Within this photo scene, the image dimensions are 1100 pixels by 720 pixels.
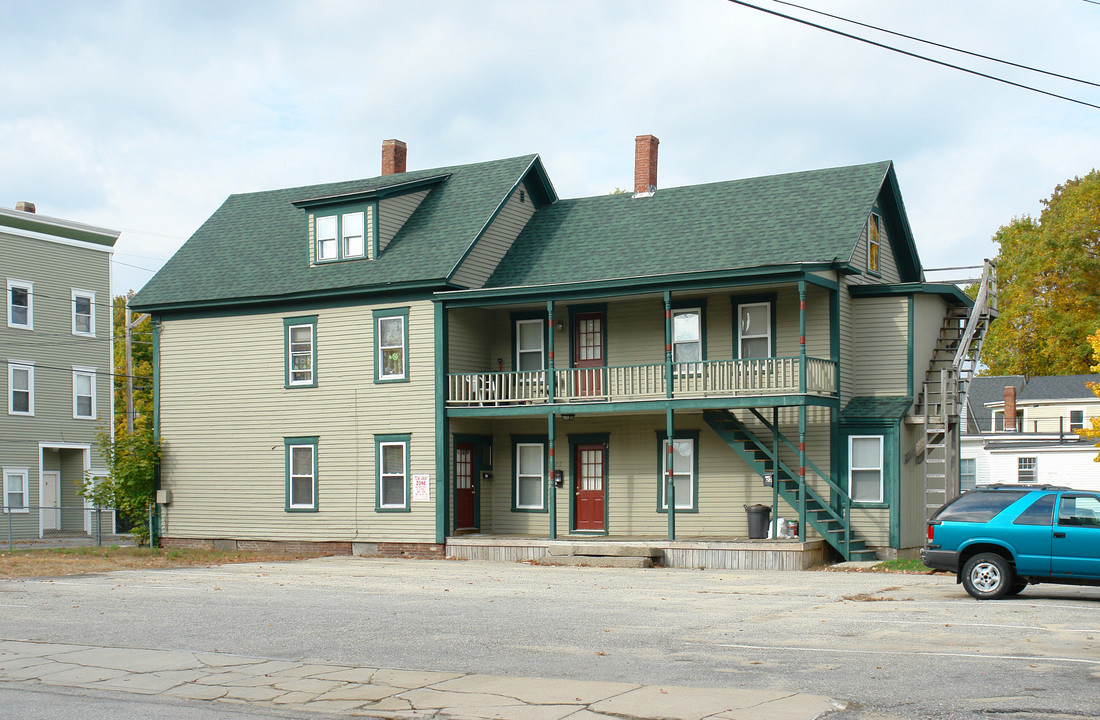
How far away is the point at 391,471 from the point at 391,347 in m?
2.90

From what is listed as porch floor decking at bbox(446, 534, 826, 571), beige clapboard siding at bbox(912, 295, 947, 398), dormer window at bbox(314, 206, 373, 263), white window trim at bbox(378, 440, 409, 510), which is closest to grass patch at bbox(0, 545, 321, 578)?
white window trim at bbox(378, 440, 409, 510)

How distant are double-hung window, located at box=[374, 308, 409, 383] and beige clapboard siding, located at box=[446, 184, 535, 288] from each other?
69.7 inches

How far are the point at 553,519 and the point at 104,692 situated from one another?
15892 millimetres

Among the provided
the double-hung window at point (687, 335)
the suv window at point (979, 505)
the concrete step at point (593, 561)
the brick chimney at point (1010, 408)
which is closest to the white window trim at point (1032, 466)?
the brick chimney at point (1010, 408)

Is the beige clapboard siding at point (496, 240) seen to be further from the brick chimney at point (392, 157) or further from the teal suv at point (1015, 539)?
the teal suv at point (1015, 539)

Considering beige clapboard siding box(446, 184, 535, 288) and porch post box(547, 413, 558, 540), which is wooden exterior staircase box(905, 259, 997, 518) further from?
beige clapboard siding box(446, 184, 535, 288)

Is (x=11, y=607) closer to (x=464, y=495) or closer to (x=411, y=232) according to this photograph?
(x=464, y=495)

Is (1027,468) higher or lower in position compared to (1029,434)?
lower

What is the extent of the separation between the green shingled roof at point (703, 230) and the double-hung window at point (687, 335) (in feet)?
4.09

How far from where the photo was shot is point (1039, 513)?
Result: 52.4ft

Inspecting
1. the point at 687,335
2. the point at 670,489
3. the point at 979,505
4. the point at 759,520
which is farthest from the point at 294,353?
the point at 979,505

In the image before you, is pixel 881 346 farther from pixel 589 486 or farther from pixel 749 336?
pixel 589 486

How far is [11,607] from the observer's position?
16.5 m

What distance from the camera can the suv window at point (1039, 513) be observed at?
15868 mm
